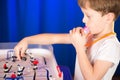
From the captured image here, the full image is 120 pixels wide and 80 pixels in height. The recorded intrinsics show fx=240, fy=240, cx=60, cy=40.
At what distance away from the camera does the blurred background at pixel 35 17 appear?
214cm

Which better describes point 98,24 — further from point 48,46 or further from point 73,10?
point 73,10

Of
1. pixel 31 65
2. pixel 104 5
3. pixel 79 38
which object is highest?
pixel 104 5

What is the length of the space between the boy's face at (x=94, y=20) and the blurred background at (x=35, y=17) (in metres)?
1.26

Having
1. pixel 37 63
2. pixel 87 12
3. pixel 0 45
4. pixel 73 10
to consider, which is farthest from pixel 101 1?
pixel 73 10

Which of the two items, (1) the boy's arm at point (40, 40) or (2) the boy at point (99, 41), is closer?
(2) the boy at point (99, 41)

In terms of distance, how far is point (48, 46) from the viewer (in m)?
1.21

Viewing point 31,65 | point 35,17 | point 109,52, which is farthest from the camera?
point 35,17

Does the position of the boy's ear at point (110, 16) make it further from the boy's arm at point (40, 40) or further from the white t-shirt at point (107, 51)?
the boy's arm at point (40, 40)

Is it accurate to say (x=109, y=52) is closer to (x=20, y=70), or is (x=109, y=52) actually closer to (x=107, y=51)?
(x=107, y=51)

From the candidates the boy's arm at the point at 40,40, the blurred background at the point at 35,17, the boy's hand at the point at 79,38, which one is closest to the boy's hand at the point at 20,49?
the boy's arm at the point at 40,40

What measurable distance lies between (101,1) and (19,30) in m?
1.39

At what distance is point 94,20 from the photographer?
3.05ft

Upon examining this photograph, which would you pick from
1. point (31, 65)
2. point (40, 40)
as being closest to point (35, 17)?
point (40, 40)

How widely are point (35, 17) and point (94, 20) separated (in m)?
1.31
